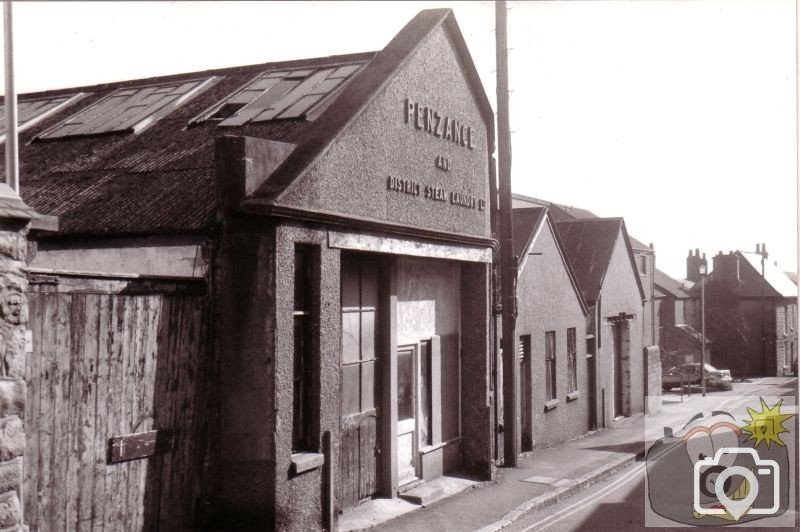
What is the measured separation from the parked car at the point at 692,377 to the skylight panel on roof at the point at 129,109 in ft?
108

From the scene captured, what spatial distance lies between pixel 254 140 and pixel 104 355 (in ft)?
8.50

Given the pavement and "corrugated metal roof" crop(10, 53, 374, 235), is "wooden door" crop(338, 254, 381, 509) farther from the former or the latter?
"corrugated metal roof" crop(10, 53, 374, 235)

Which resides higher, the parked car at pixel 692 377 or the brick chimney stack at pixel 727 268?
the brick chimney stack at pixel 727 268

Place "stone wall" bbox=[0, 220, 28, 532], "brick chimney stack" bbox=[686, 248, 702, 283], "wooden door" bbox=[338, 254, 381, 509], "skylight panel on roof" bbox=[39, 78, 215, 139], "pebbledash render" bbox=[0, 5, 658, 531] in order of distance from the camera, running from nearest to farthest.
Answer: "stone wall" bbox=[0, 220, 28, 532], "pebbledash render" bbox=[0, 5, 658, 531], "wooden door" bbox=[338, 254, 381, 509], "skylight panel on roof" bbox=[39, 78, 215, 139], "brick chimney stack" bbox=[686, 248, 702, 283]

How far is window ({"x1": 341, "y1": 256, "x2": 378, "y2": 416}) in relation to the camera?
10.1 meters

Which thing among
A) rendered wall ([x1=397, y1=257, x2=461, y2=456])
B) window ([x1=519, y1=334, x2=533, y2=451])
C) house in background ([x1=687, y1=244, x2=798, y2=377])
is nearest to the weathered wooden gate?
rendered wall ([x1=397, y1=257, x2=461, y2=456])

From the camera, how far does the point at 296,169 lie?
8.49 meters

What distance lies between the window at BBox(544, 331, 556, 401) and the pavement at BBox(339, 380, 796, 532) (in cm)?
121

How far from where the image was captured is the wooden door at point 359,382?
10.1m

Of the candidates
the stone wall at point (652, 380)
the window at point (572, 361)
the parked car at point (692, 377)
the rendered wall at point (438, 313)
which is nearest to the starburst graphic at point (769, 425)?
the rendered wall at point (438, 313)

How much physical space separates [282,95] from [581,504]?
756cm

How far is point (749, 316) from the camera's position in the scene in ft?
181

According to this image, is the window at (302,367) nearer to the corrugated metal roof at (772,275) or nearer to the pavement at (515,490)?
the pavement at (515,490)

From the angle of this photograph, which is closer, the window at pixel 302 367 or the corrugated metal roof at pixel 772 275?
the window at pixel 302 367
